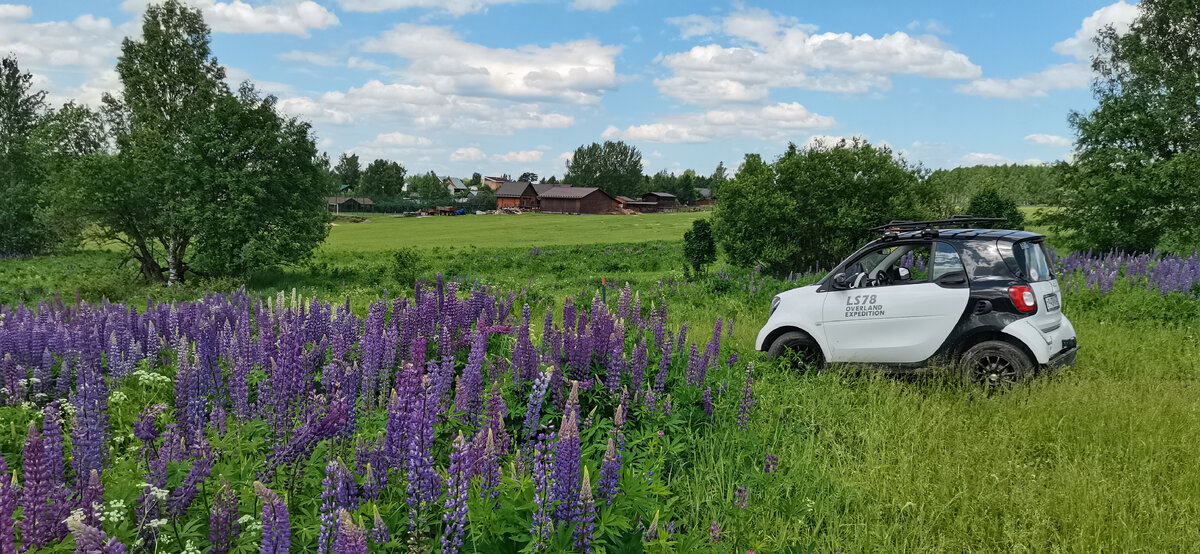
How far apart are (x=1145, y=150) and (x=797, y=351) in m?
28.0

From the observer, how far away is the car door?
26.3 ft

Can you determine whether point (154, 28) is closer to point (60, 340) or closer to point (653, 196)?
point (60, 340)

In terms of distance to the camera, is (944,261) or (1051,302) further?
(944,261)

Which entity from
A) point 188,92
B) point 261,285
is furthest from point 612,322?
point 188,92

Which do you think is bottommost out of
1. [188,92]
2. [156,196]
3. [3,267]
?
[3,267]

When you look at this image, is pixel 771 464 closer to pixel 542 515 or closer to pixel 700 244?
pixel 542 515

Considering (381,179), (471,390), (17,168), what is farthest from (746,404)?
(381,179)

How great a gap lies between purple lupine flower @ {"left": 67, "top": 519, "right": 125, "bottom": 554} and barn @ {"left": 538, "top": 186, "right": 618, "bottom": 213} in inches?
4457

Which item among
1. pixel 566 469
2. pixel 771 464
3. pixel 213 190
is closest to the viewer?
pixel 566 469

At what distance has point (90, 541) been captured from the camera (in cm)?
222

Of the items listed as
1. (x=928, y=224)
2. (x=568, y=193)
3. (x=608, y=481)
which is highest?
(x=568, y=193)

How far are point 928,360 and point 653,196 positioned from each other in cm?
12134

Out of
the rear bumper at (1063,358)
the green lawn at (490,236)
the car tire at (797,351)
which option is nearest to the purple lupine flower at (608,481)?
the car tire at (797,351)

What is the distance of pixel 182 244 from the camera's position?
2650 centimetres
